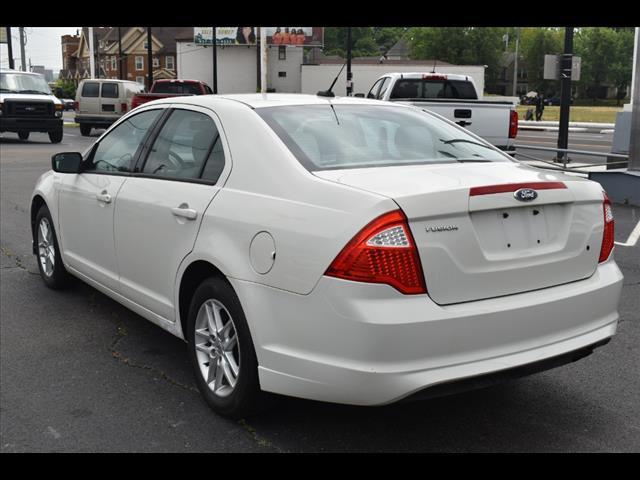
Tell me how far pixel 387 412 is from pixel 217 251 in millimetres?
1193

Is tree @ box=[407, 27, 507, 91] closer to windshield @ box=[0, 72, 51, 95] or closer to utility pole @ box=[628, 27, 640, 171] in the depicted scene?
windshield @ box=[0, 72, 51, 95]

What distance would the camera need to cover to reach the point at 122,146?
523cm

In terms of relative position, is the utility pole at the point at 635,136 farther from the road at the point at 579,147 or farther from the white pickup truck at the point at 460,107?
the road at the point at 579,147

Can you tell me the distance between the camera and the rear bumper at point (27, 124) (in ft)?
78.0

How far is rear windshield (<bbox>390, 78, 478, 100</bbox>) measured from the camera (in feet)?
50.0

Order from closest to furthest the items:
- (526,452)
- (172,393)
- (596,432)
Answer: (526,452) < (596,432) < (172,393)

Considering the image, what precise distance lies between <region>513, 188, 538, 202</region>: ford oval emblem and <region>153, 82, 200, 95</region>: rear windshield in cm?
2329

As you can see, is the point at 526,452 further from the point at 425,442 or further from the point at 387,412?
the point at 387,412

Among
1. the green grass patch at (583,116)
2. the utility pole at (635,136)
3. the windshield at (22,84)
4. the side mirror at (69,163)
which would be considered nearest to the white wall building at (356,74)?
the green grass patch at (583,116)

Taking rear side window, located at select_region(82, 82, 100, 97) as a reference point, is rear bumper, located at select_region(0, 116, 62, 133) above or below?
below

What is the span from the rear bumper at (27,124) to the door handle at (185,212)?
854 inches

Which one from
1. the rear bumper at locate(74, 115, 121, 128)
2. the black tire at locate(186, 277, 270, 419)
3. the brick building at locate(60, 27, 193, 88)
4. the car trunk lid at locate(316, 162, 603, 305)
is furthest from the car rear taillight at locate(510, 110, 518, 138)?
the brick building at locate(60, 27, 193, 88)

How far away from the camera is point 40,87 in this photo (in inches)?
1006
